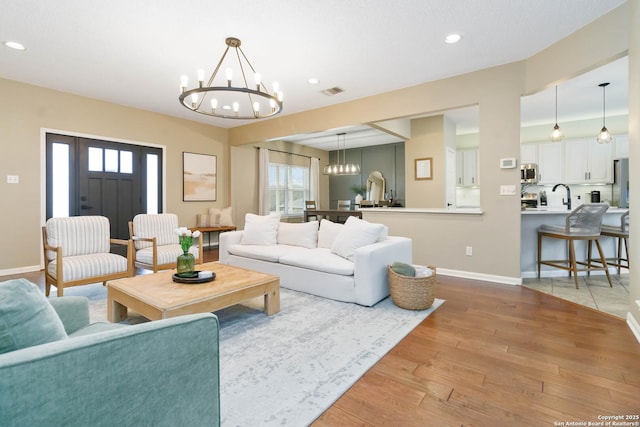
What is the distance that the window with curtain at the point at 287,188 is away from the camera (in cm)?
852

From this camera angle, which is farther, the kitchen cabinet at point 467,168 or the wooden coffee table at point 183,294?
the kitchen cabinet at point 467,168

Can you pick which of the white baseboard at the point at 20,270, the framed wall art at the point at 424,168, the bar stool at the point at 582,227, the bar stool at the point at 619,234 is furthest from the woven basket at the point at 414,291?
the white baseboard at the point at 20,270

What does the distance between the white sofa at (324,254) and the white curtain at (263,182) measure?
322 cm

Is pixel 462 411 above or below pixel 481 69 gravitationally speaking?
below

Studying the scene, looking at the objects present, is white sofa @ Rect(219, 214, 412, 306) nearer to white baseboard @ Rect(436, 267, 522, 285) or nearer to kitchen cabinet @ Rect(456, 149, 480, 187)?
white baseboard @ Rect(436, 267, 522, 285)

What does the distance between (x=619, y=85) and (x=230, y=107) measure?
6119 millimetres

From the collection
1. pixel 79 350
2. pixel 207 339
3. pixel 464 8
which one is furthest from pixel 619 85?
pixel 79 350

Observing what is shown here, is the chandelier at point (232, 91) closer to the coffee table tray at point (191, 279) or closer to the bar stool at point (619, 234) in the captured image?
the coffee table tray at point (191, 279)

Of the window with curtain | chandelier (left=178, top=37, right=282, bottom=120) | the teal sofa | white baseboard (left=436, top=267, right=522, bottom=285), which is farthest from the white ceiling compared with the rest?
the window with curtain

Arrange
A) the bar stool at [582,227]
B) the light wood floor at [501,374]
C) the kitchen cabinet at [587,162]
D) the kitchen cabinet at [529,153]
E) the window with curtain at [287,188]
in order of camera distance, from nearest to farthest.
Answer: the light wood floor at [501,374], the bar stool at [582,227], the kitchen cabinet at [587,162], the kitchen cabinet at [529,153], the window with curtain at [287,188]

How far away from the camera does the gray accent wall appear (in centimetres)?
876

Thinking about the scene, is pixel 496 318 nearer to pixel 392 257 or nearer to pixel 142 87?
pixel 392 257

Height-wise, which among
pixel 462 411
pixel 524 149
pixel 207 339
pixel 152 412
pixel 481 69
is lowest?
pixel 462 411

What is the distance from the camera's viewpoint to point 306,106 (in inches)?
217
